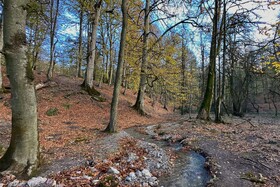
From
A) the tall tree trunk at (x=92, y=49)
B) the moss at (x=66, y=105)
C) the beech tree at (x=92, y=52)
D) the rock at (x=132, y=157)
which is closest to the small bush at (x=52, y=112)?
the moss at (x=66, y=105)

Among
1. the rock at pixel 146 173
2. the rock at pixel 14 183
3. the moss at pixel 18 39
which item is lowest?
the rock at pixel 146 173

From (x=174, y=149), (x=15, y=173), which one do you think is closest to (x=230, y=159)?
(x=174, y=149)

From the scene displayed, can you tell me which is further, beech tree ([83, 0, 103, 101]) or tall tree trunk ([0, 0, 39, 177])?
beech tree ([83, 0, 103, 101])

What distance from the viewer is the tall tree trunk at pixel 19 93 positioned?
3.72m

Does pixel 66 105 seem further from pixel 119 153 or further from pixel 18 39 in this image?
pixel 18 39

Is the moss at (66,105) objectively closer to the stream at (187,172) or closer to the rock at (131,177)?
the stream at (187,172)

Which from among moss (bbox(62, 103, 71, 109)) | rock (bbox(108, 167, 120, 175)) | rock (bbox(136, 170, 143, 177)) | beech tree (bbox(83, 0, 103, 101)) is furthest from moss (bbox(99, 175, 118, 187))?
beech tree (bbox(83, 0, 103, 101))

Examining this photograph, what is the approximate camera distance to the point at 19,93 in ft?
12.5

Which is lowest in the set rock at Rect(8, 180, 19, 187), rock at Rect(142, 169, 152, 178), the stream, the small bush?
the stream

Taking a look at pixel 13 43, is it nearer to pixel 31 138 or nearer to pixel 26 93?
pixel 26 93

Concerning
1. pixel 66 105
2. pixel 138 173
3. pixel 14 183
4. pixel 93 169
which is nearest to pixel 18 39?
pixel 14 183

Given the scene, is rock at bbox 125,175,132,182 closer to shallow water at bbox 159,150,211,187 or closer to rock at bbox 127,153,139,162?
shallow water at bbox 159,150,211,187

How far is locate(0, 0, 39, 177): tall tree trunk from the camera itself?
372 cm

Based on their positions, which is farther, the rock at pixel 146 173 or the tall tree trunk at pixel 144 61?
the tall tree trunk at pixel 144 61
